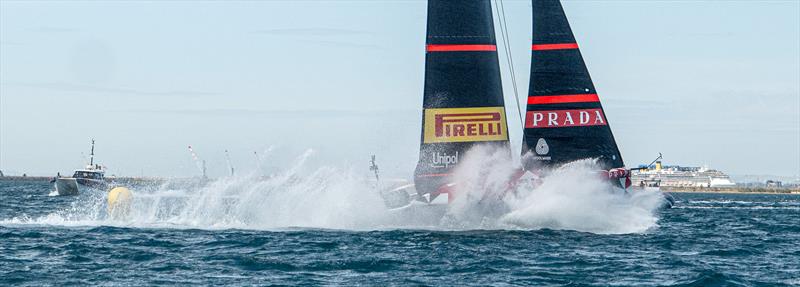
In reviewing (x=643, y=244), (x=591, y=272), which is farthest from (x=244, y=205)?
(x=591, y=272)

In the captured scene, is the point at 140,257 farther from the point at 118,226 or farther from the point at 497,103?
the point at 497,103

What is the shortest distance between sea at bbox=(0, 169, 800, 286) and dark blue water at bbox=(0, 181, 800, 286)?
1.5 inches

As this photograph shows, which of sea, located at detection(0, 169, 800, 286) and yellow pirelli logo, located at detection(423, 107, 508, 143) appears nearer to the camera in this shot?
sea, located at detection(0, 169, 800, 286)

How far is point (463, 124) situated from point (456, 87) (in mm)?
1230

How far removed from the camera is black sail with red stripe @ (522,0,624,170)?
3681 cm

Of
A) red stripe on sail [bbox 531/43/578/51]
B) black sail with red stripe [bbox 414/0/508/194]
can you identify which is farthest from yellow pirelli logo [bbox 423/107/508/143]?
red stripe on sail [bbox 531/43/578/51]

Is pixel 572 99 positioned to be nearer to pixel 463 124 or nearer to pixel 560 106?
pixel 560 106

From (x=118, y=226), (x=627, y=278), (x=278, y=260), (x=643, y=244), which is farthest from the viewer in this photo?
(x=118, y=226)

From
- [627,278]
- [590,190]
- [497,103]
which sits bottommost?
[627,278]

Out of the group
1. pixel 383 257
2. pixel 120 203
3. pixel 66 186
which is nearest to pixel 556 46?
pixel 120 203

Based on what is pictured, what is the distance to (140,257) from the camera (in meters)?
22.3

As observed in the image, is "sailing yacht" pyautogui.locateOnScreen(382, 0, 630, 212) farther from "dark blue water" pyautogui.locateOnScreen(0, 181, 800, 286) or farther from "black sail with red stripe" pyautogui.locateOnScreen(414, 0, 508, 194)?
"dark blue water" pyautogui.locateOnScreen(0, 181, 800, 286)

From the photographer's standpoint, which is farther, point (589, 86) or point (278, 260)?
point (589, 86)

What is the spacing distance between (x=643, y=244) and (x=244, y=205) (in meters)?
13.9
